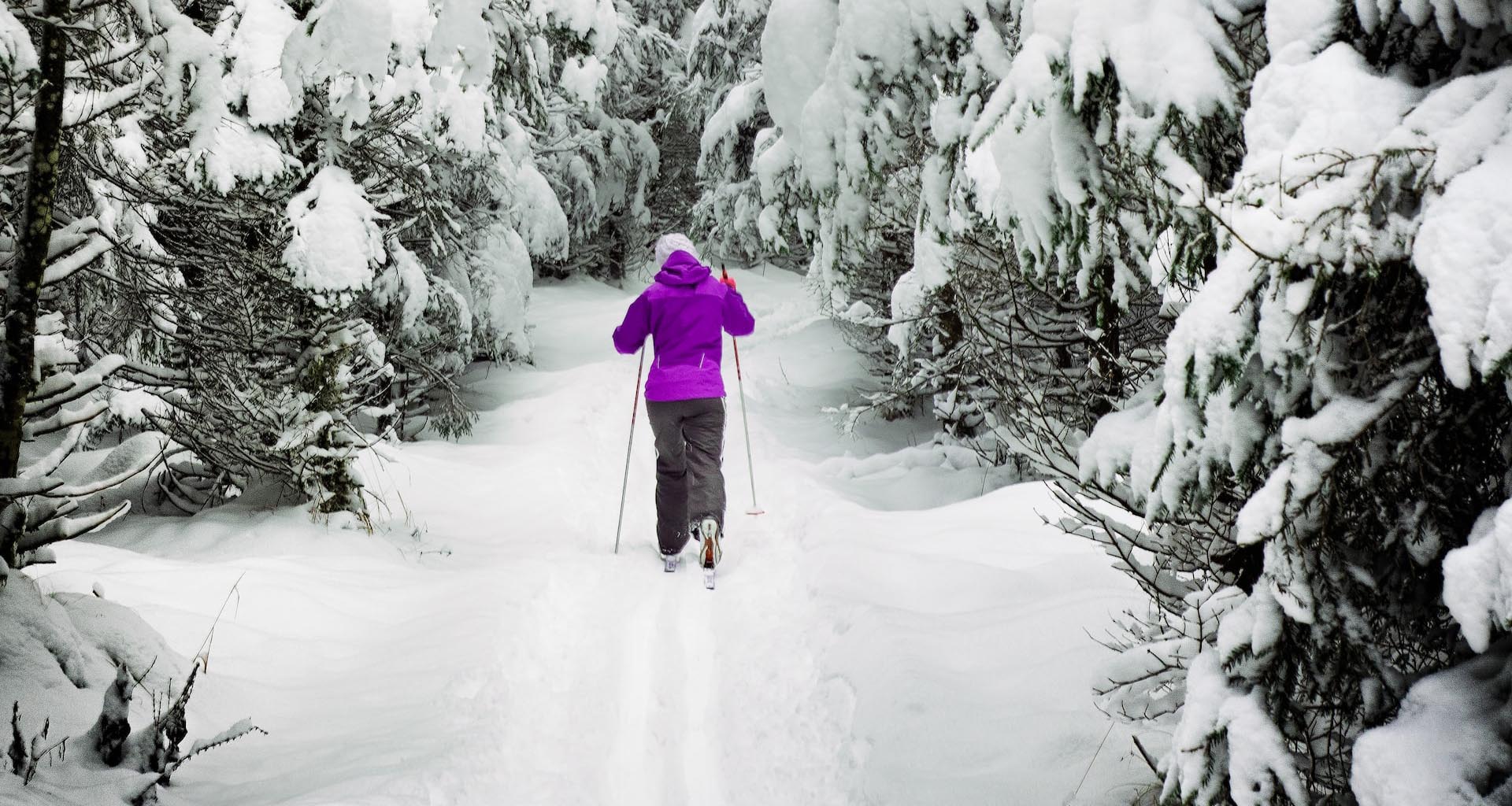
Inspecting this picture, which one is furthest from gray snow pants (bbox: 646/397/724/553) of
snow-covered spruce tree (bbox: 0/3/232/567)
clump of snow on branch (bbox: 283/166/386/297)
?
snow-covered spruce tree (bbox: 0/3/232/567)

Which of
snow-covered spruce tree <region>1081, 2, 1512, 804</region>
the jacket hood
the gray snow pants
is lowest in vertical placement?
the gray snow pants

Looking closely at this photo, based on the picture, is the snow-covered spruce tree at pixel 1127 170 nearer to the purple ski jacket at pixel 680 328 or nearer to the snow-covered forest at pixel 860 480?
the snow-covered forest at pixel 860 480

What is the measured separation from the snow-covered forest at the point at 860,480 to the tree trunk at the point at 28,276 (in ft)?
0.05

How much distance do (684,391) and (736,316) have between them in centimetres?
80

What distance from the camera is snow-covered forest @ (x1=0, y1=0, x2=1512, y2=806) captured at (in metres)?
1.87

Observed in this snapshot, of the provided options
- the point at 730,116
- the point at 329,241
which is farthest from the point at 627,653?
the point at 730,116

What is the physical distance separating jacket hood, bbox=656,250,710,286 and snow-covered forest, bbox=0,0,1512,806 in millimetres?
584

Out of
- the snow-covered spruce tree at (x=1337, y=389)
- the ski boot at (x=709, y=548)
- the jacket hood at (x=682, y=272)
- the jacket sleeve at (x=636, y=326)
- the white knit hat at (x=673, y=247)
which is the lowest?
the ski boot at (x=709, y=548)

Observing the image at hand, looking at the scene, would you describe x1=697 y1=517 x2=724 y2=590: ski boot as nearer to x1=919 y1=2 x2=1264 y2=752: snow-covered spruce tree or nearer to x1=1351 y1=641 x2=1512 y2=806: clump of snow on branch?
x1=919 y1=2 x2=1264 y2=752: snow-covered spruce tree

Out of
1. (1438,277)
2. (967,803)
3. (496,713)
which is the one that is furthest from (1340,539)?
(496,713)

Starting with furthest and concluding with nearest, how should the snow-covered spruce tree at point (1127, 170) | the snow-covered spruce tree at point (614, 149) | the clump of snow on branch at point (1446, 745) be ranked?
the snow-covered spruce tree at point (614, 149), the snow-covered spruce tree at point (1127, 170), the clump of snow on branch at point (1446, 745)

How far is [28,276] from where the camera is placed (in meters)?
3.38

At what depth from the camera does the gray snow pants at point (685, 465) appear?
6785 millimetres

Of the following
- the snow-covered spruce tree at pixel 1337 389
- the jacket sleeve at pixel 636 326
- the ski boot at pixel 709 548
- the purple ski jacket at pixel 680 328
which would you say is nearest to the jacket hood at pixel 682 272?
the purple ski jacket at pixel 680 328
